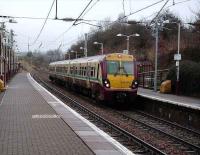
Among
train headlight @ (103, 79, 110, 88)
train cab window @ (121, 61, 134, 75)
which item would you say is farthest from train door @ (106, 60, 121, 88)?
train cab window @ (121, 61, 134, 75)

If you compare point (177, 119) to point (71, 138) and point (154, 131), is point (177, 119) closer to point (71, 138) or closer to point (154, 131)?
point (154, 131)

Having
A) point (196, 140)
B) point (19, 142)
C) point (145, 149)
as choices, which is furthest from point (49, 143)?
point (196, 140)

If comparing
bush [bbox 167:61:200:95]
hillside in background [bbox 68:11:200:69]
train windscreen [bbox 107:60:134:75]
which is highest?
hillside in background [bbox 68:11:200:69]

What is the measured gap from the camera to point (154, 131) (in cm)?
1881

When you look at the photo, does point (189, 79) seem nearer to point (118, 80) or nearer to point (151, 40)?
point (118, 80)

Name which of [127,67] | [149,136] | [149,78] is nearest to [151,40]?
[149,78]

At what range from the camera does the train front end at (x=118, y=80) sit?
2734 cm

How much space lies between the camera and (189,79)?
110 feet

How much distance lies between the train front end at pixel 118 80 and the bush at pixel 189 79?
19.6ft

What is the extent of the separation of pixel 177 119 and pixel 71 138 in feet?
31.1

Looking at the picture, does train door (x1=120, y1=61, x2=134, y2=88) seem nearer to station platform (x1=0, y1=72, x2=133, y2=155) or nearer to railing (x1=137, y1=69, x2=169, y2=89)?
station platform (x1=0, y1=72, x2=133, y2=155)

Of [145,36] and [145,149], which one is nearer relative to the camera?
[145,149]

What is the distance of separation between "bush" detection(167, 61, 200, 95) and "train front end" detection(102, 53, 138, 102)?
5.96 m

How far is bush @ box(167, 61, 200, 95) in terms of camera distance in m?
32.5
